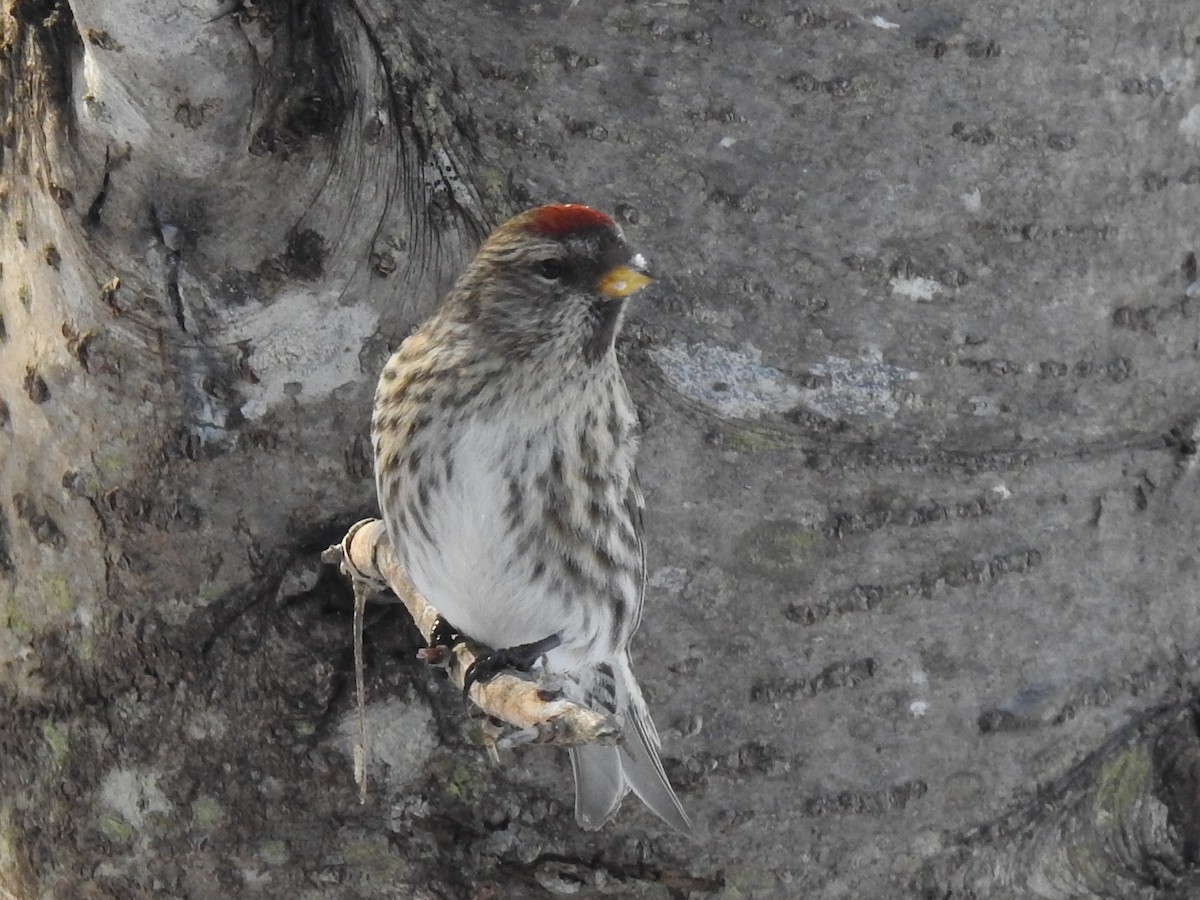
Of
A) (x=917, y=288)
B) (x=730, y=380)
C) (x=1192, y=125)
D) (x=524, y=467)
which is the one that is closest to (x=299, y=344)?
(x=524, y=467)

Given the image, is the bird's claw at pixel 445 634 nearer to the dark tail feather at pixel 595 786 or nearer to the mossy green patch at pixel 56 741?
the dark tail feather at pixel 595 786

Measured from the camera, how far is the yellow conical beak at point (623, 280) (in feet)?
5.29

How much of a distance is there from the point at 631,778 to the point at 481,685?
40cm

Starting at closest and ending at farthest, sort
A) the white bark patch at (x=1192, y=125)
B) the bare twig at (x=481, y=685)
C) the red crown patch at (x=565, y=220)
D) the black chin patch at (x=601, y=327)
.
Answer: the bare twig at (x=481, y=685) < the red crown patch at (x=565, y=220) < the black chin patch at (x=601, y=327) < the white bark patch at (x=1192, y=125)

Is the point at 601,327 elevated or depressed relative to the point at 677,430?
elevated

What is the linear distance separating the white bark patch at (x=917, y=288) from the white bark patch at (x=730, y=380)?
189 mm

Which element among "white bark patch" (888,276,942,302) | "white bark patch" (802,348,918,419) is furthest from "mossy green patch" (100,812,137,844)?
"white bark patch" (888,276,942,302)

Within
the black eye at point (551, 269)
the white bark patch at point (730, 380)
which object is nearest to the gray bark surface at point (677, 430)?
the white bark patch at point (730, 380)

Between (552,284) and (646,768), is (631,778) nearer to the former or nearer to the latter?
(646,768)

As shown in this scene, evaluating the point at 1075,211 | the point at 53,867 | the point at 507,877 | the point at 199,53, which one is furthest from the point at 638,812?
the point at 199,53

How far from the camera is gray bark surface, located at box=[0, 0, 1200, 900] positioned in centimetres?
174

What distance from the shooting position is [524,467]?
180 cm

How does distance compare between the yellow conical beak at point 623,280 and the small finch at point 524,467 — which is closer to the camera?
the yellow conical beak at point 623,280

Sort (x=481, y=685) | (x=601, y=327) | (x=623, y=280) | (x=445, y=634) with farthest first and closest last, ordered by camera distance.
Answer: (x=445, y=634), (x=601, y=327), (x=623, y=280), (x=481, y=685)
